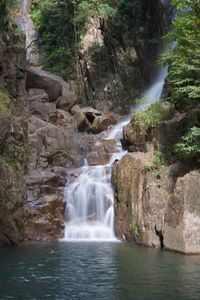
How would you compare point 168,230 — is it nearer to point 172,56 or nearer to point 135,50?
point 172,56

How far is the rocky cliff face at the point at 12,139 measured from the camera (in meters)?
15.7

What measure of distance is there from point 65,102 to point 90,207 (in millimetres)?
11297

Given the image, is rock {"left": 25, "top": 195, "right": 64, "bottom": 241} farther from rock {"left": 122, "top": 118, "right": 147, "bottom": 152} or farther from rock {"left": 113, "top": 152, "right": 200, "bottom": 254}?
rock {"left": 122, "top": 118, "right": 147, "bottom": 152}

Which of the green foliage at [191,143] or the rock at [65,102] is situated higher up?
the rock at [65,102]

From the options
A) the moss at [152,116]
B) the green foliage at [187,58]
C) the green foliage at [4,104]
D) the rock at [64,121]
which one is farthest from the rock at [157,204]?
the rock at [64,121]

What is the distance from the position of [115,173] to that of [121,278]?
278 inches

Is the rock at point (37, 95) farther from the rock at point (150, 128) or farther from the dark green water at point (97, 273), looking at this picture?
the dark green water at point (97, 273)

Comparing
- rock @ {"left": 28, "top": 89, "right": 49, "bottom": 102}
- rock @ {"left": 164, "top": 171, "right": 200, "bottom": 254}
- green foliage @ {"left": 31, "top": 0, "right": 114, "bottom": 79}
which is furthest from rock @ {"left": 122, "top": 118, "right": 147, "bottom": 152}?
green foliage @ {"left": 31, "top": 0, "right": 114, "bottom": 79}

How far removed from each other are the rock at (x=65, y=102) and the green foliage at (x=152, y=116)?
10171 millimetres

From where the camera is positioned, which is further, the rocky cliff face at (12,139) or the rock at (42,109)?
the rock at (42,109)

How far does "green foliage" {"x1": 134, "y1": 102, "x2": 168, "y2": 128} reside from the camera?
1688 cm

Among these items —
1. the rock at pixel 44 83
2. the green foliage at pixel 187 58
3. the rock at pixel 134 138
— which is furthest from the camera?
the rock at pixel 44 83

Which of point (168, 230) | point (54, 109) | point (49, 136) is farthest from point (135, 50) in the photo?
point (168, 230)

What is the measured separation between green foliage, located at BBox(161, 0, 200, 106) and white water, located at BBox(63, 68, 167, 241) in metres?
4.82
